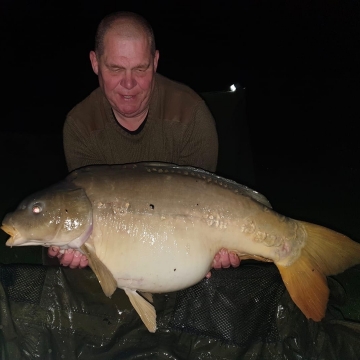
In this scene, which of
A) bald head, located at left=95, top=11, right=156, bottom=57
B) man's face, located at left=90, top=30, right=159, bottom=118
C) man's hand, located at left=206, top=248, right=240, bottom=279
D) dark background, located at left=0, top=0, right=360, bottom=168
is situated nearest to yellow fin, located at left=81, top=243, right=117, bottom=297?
man's hand, located at left=206, top=248, right=240, bottom=279

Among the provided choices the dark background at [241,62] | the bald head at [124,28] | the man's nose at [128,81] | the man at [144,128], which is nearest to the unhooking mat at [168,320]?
the man at [144,128]

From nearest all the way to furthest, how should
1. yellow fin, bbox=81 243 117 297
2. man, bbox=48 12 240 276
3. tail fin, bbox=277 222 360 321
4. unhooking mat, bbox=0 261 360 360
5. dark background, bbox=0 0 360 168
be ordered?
1. yellow fin, bbox=81 243 117 297
2. tail fin, bbox=277 222 360 321
3. unhooking mat, bbox=0 261 360 360
4. man, bbox=48 12 240 276
5. dark background, bbox=0 0 360 168

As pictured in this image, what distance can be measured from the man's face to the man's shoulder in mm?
127

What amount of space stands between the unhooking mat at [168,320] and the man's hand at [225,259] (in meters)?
0.12

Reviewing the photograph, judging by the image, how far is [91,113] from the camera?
2.14m

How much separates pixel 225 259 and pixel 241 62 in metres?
9.26

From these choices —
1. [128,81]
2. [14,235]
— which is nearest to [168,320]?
[14,235]

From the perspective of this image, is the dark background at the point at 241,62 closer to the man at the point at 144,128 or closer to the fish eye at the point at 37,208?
the man at the point at 144,128

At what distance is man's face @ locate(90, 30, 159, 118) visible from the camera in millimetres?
1901

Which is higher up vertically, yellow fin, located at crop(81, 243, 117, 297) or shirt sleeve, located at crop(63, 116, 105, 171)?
shirt sleeve, located at crop(63, 116, 105, 171)

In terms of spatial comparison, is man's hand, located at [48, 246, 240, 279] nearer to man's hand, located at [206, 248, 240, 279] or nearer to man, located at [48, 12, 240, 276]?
man's hand, located at [206, 248, 240, 279]

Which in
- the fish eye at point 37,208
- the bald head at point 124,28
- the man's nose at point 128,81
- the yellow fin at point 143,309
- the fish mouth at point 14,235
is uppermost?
the bald head at point 124,28

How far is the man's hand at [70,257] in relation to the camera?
1698 mm

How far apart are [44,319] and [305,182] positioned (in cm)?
342
